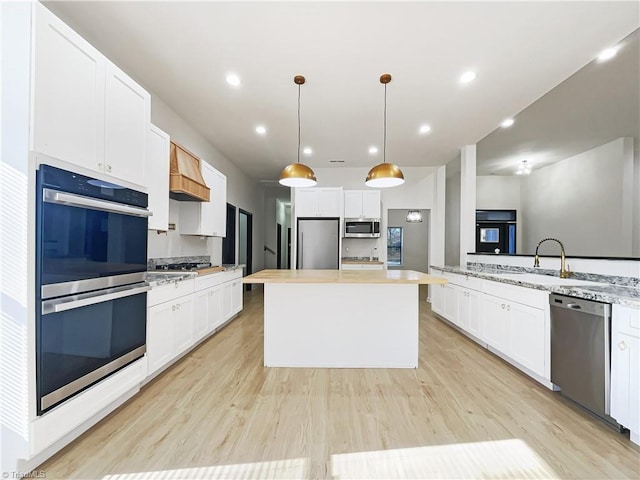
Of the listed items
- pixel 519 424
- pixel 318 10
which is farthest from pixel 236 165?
pixel 519 424

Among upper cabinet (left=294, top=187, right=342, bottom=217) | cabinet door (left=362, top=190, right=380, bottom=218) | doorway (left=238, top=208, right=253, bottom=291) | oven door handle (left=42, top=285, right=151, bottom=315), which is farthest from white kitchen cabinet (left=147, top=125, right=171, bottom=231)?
doorway (left=238, top=208, right=253, bottom=291)

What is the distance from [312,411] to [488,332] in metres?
2.20

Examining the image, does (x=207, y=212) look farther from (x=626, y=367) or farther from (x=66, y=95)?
(x=626, y=367)

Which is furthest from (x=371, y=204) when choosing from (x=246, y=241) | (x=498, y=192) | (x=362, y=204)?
(x=246, y=241)

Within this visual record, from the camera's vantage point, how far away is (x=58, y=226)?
4.92 ft

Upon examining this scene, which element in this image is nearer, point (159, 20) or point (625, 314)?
point (625, 314)

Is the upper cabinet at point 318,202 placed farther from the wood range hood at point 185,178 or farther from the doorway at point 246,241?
the wood range hood at point 185,178

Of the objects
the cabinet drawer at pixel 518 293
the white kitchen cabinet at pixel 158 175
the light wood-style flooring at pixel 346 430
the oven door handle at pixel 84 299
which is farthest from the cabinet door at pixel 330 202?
the oven door handle at pixel 84 299

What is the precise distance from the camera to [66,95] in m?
1.60

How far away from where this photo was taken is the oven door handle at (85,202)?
146cm

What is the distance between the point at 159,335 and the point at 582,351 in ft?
10.8

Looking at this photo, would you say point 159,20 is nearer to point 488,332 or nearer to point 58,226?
point 58,226

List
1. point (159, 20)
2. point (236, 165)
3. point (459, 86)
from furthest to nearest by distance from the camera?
point (236, 165)
point (459, 86)
point (159, 20)

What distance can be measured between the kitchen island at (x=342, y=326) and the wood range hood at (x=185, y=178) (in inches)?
51.6
